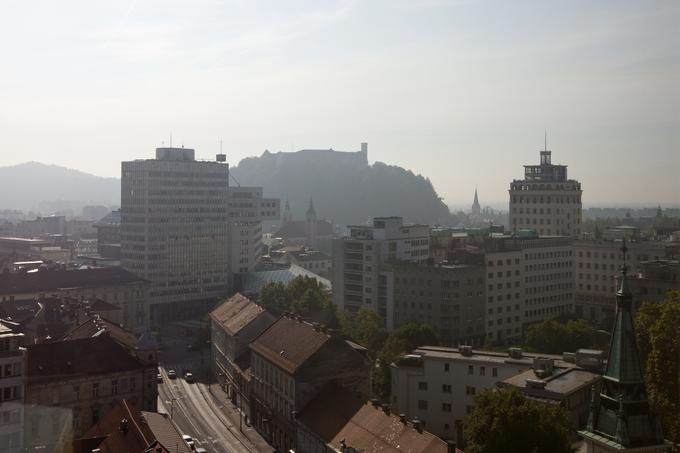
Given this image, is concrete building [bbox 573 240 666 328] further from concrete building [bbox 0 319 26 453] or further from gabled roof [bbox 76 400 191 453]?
concrete building [bbox 0 319 26 453]

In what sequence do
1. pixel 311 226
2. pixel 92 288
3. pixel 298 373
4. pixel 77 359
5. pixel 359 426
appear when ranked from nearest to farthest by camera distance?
pixel 359 426
pixel 298 373
pixel 77 359
pixel 92 288
pixel 311 226

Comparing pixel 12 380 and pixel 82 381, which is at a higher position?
pixel 12 380

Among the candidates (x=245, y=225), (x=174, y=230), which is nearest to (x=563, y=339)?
(x=174, y=230)

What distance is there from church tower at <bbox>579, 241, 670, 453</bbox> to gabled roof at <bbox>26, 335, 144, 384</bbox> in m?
27.2

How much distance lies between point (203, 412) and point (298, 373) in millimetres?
12976

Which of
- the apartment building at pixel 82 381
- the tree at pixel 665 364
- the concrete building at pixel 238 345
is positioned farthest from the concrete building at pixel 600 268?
the apartment building at pixel 82 381

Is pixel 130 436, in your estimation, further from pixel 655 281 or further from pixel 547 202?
pixel 547 202

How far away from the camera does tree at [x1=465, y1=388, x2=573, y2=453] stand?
26.9m

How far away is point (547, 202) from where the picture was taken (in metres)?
99.9

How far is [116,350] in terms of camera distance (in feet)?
139

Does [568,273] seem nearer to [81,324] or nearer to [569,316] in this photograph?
[569,316]

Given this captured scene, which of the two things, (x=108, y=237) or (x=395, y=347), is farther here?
(x=108, y=237)

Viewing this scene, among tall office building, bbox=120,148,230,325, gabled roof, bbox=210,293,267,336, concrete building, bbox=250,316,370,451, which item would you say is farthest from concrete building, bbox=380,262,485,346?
tall office building, bbox=120,148,230,325

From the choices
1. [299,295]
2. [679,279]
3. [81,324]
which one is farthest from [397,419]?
[679,279]
